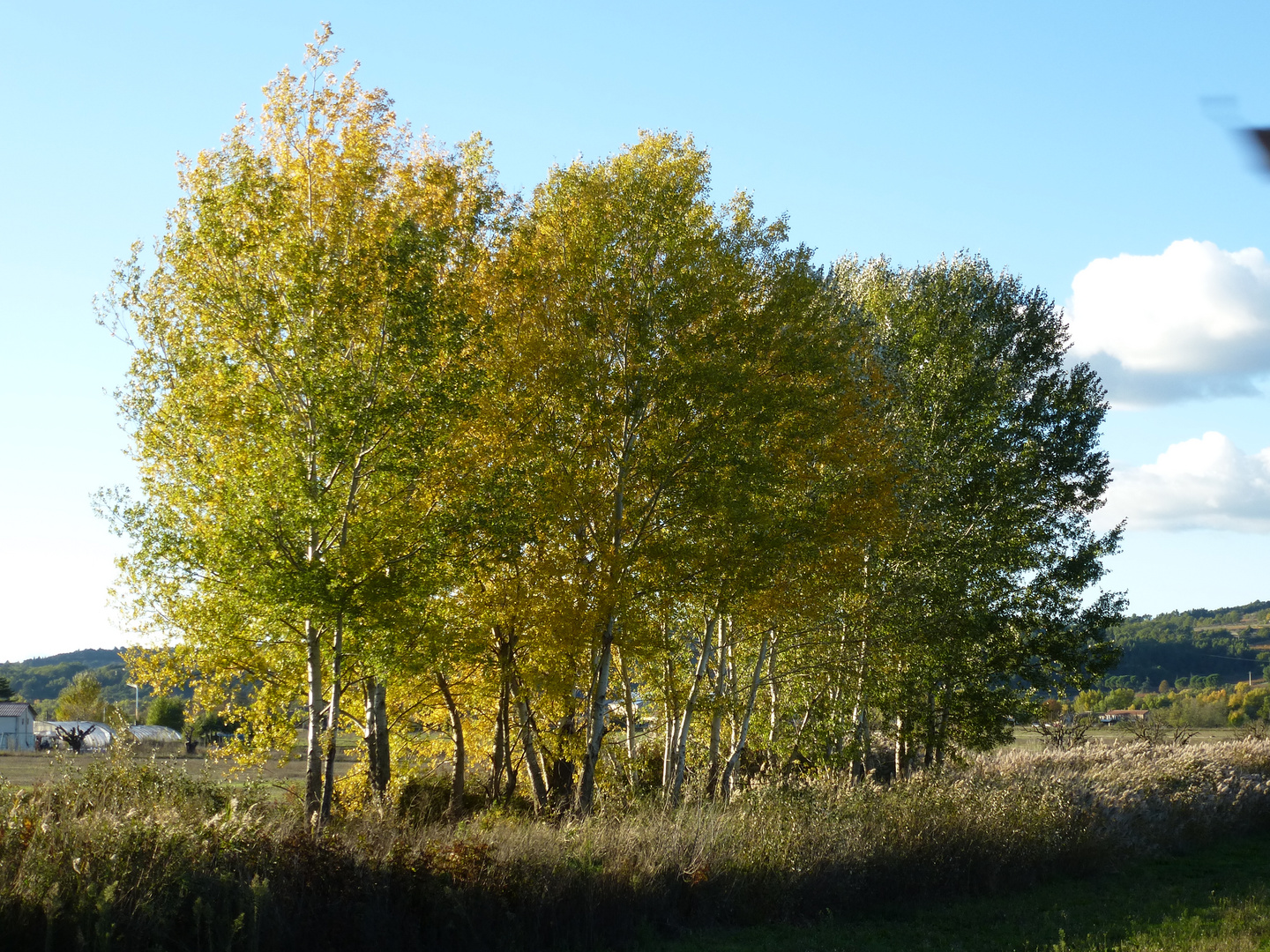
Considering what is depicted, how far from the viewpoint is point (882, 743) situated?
28016 mm

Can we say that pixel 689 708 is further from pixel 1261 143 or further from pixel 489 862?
pixel 1261 143

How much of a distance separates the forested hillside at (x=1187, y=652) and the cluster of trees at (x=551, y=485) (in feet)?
324

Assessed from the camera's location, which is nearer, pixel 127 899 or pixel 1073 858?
pixel 127 899

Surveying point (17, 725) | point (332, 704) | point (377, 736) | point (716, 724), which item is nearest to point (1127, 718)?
point (716, 724)

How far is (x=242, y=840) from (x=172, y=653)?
25.2 ft

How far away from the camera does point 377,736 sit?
755 inches

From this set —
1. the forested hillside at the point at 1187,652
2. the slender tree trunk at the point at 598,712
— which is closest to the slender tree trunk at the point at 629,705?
the slender tree trunk at the point at 598,712

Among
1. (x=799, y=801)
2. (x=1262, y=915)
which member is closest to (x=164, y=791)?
(x=799, y=801)

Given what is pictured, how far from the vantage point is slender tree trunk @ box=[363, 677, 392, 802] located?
18812 mm

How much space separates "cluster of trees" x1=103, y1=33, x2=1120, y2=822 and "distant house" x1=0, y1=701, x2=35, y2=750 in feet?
236

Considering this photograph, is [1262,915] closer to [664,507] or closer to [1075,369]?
[664,507]

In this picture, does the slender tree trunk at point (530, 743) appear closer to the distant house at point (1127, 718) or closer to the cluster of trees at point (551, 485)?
the cluster of trees at point (551, 485)

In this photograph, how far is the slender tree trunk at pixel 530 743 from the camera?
2014 centimetres

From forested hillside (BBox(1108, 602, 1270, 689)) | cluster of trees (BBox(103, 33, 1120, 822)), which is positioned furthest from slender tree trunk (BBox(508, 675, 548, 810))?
forested hillside (BBox(1108, 602, 1270, 689))
